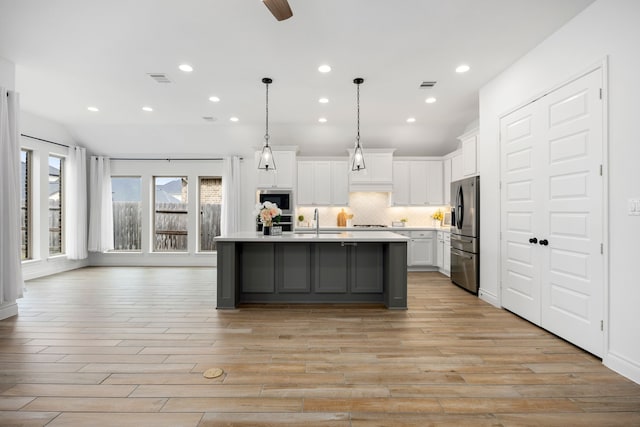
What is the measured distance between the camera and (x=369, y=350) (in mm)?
3027

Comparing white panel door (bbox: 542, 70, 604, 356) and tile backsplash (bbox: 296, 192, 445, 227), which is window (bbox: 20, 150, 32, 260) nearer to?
tile backsplash (bbox: 296, 192, 445, 227)

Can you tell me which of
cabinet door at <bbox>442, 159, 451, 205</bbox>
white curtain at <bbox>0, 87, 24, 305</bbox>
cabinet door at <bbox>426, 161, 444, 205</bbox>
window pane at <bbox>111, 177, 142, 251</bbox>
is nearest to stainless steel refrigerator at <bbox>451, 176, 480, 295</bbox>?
cabinet door at <bbox>442, 159, 451, 205</bbox>

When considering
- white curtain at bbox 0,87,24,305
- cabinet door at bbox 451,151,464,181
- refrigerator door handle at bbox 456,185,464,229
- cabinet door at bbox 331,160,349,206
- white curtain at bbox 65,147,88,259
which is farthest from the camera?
cabinet door at bbox 331,160,349,206

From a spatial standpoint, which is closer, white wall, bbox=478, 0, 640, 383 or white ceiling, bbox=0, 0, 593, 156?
white wall, bbox=478, 0, 640, 383

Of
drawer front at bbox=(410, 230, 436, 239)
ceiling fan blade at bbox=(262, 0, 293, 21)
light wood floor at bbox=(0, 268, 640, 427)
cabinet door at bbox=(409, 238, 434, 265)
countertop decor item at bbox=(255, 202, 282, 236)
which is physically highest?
ceiling fan blade at bbox=(262, 0, 293, 21)

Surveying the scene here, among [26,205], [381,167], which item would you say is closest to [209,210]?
[26,205]

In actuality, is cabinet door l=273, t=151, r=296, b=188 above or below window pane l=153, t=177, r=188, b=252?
above

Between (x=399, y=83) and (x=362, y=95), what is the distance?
644mm

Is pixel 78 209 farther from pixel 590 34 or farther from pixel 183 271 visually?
pixel 590 34

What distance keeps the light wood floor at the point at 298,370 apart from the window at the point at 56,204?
348 cm

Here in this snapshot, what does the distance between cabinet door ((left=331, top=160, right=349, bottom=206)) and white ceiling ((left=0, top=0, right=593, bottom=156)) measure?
0.99 meters

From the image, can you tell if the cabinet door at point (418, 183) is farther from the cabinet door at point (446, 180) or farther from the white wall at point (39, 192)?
the white wall at point (39, 192)

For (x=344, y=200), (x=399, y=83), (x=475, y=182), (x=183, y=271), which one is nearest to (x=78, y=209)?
(x=183, y=271)

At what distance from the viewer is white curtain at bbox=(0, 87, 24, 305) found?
386 cm
